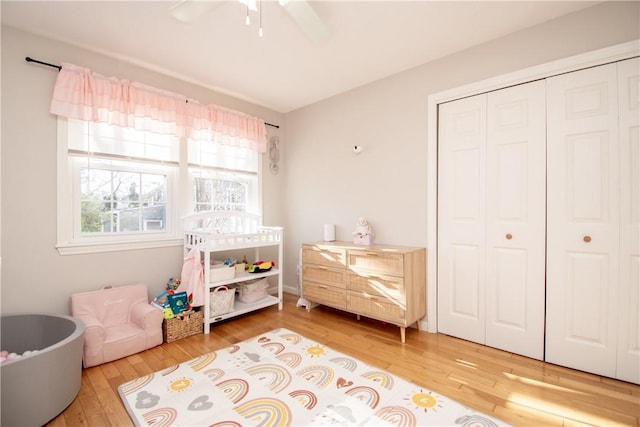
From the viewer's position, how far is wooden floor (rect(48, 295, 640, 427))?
1614mm

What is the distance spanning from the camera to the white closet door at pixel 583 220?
1.94 meters

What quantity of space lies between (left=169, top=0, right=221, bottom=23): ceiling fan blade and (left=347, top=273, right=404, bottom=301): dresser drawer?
2.34 m

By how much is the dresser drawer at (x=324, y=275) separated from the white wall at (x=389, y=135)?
20.9 inches

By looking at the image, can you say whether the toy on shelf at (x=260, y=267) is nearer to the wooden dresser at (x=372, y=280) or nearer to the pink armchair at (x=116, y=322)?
the wooden dresser at (x=372, y=280)

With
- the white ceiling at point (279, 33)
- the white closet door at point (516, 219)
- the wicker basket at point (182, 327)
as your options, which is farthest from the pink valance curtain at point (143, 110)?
the white closet door at point (516, 219)

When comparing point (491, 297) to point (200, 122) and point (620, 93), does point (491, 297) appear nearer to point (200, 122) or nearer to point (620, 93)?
point (620, 93)

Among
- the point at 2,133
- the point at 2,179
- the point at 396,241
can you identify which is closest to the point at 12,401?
the point at 2,179

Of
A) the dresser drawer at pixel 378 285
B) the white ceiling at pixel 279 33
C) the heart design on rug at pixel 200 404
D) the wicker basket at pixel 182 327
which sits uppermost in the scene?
the white ceiling at pixel 279 33

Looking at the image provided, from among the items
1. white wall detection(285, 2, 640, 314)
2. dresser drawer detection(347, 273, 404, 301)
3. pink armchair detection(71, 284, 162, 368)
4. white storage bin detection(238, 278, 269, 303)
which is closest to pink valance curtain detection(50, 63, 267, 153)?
white wall detection(285, 2, 640, 314)

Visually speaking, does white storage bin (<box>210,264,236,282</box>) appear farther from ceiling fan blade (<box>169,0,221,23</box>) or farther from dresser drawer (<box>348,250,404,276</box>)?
ceiling fan blade (<box>169,0,221,23</box>)

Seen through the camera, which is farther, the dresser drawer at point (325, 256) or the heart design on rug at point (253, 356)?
the dresser drawer at point (325, 256)

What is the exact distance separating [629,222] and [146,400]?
321 cm

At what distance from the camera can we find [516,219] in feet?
7.56

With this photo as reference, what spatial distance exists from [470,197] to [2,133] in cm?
370
